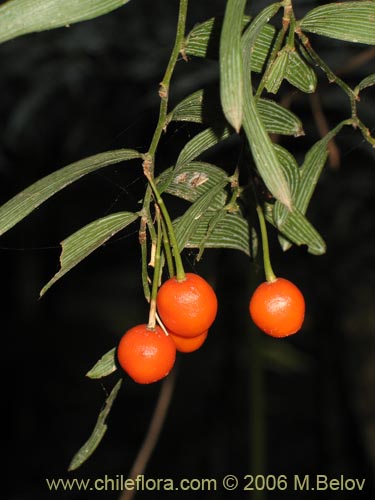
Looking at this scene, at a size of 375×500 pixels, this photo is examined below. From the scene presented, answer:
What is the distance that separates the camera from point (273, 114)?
954mm

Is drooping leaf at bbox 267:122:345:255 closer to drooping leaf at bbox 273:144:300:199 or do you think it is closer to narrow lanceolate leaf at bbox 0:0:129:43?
drooping leaf at bbox 273:144:300:199

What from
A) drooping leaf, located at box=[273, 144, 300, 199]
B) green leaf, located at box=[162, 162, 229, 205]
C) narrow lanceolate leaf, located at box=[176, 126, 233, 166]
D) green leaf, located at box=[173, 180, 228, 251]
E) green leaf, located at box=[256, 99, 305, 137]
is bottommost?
green leaf, located at box=[173, 180, 228, 251]

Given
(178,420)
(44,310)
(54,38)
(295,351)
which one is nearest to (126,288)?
(44,310)

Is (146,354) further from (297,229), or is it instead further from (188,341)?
(297,229)

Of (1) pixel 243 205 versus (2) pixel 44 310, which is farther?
(2) pixel 44 310

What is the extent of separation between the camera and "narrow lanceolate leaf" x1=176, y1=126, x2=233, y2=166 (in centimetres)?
92

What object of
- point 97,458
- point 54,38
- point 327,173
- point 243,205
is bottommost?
point 97,458

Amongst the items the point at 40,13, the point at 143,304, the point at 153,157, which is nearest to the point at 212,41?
the point at 153,157

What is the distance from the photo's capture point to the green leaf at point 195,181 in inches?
38.7

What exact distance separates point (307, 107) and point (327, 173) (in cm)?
25

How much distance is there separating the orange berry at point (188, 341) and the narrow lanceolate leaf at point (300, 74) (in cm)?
37

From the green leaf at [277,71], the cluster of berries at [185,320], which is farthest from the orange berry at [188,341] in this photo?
the green leaf at [277,71]

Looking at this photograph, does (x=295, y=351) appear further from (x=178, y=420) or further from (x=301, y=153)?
(x=301, y=153)

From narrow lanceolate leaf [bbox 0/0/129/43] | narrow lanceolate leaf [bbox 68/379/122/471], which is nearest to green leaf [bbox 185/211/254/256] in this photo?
narrow lanceolate leaf [bbox 68/379/122/471]
